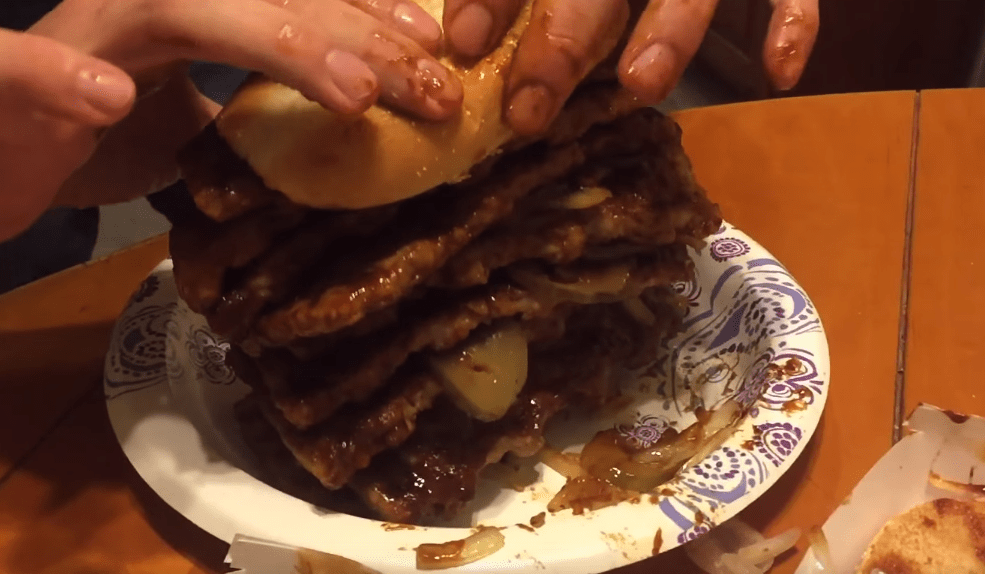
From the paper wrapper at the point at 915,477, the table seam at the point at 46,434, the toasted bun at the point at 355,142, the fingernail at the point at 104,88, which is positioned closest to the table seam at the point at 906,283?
the paper wrapper at the point at 915,477

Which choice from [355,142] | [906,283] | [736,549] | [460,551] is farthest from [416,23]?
[906,283]

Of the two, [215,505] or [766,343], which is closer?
[215,505]

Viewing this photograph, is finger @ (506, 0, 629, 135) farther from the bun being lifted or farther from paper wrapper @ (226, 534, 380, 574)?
paper wrapper @ (226, 534, 380, 574)

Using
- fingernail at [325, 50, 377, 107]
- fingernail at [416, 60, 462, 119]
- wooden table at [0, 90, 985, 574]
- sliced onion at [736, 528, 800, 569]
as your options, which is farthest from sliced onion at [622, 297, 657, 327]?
fingernail at [325, 50, 377, 107]

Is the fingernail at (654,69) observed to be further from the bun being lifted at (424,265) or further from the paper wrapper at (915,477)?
the paper wrapper at (915,477)

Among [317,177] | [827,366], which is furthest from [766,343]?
[317,177]

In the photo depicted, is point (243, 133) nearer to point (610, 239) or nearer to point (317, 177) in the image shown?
point (317, 177)
